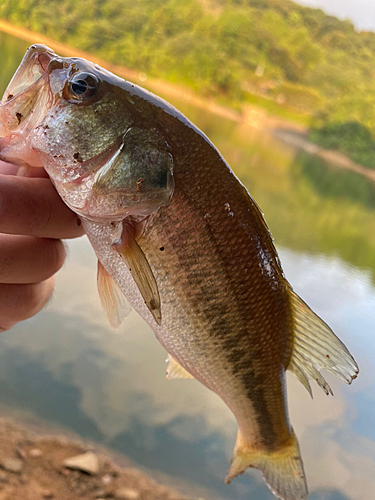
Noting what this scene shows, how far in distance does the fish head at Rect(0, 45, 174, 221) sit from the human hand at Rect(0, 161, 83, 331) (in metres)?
0.06

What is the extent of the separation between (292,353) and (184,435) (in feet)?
6.39

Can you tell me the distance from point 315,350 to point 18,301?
0.81 meters

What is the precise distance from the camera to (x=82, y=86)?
74 centimetres

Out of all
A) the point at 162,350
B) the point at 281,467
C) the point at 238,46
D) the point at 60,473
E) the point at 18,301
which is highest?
the point at 18,301

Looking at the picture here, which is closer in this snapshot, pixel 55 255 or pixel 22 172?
pixel 22 172

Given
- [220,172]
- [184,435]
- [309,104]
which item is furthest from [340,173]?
[220,172]

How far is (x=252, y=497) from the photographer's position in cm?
245

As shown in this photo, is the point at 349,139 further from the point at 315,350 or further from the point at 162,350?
the point at 315,350

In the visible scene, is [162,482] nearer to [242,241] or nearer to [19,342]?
[19,342]

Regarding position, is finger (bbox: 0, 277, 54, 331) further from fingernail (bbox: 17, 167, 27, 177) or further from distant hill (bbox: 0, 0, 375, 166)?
distant hill (bbox: 0, 0, 375, 166)

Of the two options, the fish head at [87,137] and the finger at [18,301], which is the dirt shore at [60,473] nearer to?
the finger at [18,301]

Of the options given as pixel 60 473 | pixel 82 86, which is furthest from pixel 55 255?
pixel 60 473

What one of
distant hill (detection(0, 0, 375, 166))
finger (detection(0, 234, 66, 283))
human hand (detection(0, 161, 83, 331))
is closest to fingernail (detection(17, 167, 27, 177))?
human hand (detection(0, 161, 83, 331))

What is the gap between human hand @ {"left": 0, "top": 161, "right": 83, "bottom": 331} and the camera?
0.75 meters
